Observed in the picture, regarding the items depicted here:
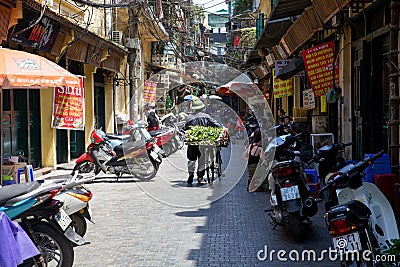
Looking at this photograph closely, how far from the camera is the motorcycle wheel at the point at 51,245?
222 inches

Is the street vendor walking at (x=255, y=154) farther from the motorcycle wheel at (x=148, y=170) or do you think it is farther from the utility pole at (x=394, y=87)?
the utility pole at (x=394, y=87)

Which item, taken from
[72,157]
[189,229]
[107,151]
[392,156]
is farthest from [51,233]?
[72,157]

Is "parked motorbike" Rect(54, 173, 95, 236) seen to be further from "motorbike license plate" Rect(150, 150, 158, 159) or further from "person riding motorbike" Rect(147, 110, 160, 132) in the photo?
"person riding motorbike" Rect(147, 110, 160, 132)

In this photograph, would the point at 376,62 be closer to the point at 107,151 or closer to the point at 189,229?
the point at 189,229

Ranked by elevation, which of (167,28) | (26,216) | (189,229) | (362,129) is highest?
(167,28)

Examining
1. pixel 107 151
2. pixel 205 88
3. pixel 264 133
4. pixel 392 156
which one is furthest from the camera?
Result: pixel 205 88

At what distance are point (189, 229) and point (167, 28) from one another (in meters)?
26.0

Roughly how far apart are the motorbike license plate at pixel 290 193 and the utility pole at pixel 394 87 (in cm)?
154

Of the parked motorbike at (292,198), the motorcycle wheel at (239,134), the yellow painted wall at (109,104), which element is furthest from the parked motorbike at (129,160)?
the motorcycle wheel at (239,134)

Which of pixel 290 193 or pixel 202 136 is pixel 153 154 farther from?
pixel 290 193

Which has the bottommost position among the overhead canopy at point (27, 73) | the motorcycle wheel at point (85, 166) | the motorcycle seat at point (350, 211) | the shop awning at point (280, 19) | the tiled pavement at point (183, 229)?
the tiled pavement at point (183, 229)

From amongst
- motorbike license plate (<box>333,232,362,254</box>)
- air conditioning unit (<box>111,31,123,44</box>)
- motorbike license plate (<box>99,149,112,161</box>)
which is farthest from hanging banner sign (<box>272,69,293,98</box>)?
motorbike license plate (<box>333,232,362,254</box>)

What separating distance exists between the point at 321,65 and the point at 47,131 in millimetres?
7379

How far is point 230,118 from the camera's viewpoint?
30188 millimetres
